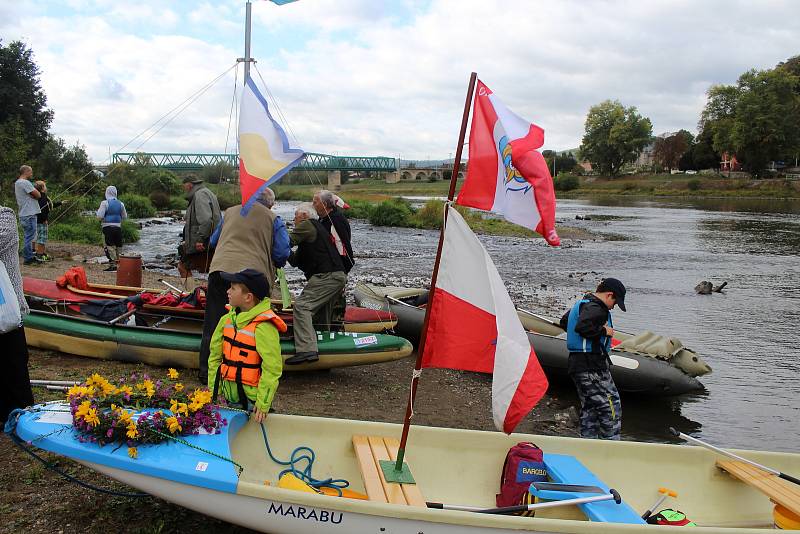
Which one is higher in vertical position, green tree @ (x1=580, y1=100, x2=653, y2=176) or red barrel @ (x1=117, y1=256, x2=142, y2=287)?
green tree @ (x1=580, y1=100, x2=653, y2=176)

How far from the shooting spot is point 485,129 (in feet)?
16.4

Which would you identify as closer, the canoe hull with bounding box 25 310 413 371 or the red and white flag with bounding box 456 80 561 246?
the red and white flag with bounding box 456 80 561 246

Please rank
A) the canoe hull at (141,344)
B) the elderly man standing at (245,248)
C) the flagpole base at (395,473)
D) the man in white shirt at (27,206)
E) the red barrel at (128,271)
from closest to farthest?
the flagpole base at (395,473) → the elderly man standing at (245,248) → the canoe hull at (141,344) → the red barrel at (128,271) → the man in white shirt at (27,206)

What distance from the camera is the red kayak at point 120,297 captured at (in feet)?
31.6

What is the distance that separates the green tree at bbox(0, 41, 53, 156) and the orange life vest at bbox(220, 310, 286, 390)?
41420 mm

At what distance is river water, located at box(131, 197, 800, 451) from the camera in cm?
1039

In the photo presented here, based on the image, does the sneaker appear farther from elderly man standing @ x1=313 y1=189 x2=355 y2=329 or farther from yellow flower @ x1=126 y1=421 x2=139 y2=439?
yellow flower @ x1=126 y1=421 x2=139 y2=439

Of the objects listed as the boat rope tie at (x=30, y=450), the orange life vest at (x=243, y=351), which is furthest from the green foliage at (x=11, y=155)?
the orange life vest at (x=243, y=351)

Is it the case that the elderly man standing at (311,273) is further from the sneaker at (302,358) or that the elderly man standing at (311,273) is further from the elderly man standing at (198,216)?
the elderly man standing at (198,216)

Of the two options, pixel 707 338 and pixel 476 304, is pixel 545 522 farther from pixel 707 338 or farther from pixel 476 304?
pixel 707 338

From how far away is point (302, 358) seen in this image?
8.69 m

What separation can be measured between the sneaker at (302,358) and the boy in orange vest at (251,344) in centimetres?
311

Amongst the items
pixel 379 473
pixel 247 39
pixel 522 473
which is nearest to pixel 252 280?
pixel 379 473

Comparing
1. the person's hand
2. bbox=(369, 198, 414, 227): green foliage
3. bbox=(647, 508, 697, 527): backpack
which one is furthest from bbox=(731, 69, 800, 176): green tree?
the person's hand
